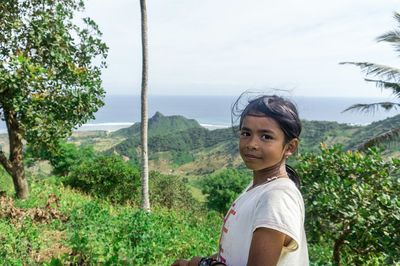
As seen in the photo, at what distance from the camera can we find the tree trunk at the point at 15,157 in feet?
34.1

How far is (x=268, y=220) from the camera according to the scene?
1366 mm

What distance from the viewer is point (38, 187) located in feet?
45.2

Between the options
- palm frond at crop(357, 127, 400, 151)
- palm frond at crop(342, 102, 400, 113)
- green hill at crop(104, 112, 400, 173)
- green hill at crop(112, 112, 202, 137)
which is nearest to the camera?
palm frond at crop(357, 127, 400, 151)

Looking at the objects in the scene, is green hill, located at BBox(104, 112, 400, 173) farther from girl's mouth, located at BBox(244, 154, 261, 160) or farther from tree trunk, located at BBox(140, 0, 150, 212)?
girl's mouth, located at BBox(244, 154, 261, 160)

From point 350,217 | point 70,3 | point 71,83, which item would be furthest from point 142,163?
point 350,217

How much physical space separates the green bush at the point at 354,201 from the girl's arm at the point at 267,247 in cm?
401

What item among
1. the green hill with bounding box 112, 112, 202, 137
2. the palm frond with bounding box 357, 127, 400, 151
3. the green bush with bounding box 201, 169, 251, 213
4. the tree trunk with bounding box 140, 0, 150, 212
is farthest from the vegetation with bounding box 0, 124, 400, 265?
the green hill with bounding box 112, 112, 202, 137

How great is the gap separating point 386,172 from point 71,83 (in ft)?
25.2

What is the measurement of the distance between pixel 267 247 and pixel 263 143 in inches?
16.3

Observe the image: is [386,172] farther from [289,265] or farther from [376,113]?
[376,113]

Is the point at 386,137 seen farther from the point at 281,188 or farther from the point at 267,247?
the point at 267,247

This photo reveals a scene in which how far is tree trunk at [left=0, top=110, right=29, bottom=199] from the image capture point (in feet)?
34.1

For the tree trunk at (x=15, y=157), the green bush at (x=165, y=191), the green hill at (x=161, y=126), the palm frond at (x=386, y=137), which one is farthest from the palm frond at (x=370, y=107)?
the green hill at (x=161, y=126)

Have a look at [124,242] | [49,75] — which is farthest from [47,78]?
[124,242]
